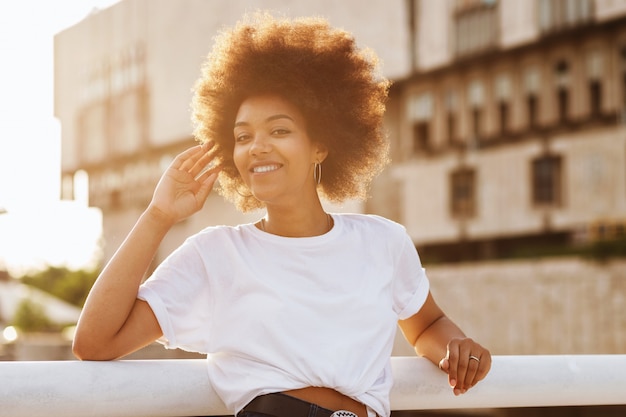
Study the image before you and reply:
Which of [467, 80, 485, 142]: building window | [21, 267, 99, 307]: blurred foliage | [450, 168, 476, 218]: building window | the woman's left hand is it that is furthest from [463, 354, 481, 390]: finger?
[21, 267, 99, 307]: blurred foliage

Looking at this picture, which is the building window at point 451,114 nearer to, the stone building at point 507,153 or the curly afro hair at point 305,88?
the stone building at point 507,153

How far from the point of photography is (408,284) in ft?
6.42

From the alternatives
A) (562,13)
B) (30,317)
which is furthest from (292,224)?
(30,317)

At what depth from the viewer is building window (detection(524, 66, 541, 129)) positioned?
73.0 feet

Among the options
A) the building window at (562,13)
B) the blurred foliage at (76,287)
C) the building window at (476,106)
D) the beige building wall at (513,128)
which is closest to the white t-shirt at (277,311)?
the beige building wall at (513,128)

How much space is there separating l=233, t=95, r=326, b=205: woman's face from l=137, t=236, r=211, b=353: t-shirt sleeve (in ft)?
0.61

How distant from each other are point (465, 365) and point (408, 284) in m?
0.22

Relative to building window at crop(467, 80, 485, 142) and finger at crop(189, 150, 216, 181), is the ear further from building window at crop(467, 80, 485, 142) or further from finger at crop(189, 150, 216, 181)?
building window at crop(467, 80, 485, 142)

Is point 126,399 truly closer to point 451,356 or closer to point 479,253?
point 451,356

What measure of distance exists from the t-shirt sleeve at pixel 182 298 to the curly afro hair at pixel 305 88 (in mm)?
284

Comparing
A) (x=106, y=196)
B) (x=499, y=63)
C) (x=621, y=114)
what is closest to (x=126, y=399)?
(x=621, y=114)

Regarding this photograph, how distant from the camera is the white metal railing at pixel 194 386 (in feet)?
5.16

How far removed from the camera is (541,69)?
22094 mm

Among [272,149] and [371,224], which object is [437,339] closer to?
[371,224]
